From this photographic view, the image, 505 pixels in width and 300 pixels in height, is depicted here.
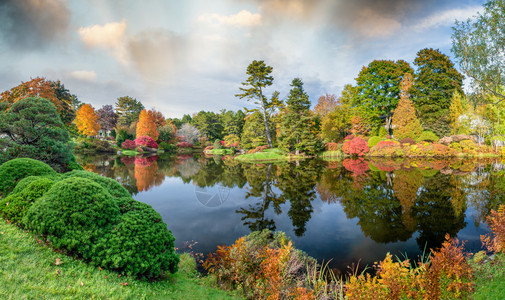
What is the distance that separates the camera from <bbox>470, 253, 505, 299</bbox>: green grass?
3.12 meters

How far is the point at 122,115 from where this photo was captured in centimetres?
5528

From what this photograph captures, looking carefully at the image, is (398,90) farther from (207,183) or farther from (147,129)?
(147,129)

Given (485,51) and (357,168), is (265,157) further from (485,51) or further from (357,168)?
(485,51)

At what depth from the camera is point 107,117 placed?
168ft

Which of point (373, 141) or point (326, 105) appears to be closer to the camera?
point (373, 141)

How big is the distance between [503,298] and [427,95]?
3375cm

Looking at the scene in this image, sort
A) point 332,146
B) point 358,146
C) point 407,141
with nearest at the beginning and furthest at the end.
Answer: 1. point 407,141
2. point 358,146
3. point 332,146

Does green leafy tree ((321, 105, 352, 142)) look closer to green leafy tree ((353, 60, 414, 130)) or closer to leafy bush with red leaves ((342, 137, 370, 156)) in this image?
green leafy tree ((353, 60, 414, 130))

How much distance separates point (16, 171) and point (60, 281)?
451 cm

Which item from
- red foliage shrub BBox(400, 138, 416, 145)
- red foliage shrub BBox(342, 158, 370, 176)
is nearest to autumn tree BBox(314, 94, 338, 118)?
red foliage shrub BBox(400, 138, 416, 145)

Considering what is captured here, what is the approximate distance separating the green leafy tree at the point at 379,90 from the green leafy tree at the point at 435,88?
1.98 metres

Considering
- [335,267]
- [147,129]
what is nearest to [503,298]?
[335,267]

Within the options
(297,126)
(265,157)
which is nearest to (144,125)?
(265,157)

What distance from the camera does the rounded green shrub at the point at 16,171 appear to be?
4.96 m
